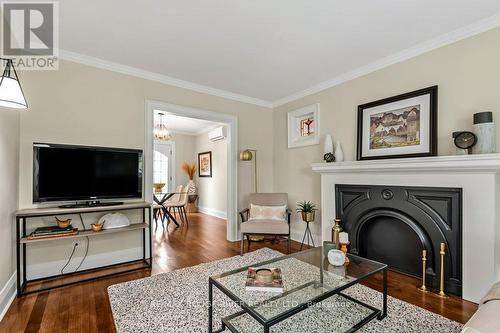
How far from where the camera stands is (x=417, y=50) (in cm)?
264

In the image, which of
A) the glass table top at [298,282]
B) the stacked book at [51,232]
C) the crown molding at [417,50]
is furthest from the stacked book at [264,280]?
the crown molding at [417,50]

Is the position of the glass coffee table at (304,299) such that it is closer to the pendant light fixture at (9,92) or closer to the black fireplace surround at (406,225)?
the black fireplace surround at (406,225)

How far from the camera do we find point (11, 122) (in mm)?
2240

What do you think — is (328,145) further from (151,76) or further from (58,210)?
(58,210)

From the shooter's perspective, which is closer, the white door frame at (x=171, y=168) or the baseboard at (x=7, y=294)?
the baseboard at (x=7, y=294)

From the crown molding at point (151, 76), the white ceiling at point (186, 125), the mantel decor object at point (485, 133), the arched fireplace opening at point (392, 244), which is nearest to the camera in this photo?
the mantel decor object at point (485, 133)

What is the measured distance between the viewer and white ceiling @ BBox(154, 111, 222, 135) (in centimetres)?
570

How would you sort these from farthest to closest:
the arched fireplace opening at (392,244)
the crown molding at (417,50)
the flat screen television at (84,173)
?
the arched fireplace opening at (392,244) < the flat screen television at (84,173) < the crown molding at (417,50)

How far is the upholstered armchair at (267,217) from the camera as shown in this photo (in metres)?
3.30

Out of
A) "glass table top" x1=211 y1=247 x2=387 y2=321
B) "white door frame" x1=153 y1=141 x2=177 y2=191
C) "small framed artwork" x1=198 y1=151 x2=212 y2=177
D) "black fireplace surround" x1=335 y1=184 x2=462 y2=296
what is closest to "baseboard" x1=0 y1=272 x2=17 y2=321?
"glass table top" x1=211 y1=247 x2=387 y2=321

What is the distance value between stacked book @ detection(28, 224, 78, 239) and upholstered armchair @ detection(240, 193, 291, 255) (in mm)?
1990

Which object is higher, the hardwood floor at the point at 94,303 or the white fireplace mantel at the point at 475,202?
the white fireplace mantel at the point at 475,202

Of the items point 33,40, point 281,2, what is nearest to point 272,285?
point 281,2

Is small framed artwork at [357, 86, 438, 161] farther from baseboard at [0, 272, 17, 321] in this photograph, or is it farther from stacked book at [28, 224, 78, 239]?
baseboard at [0, 272, 17, 321]
